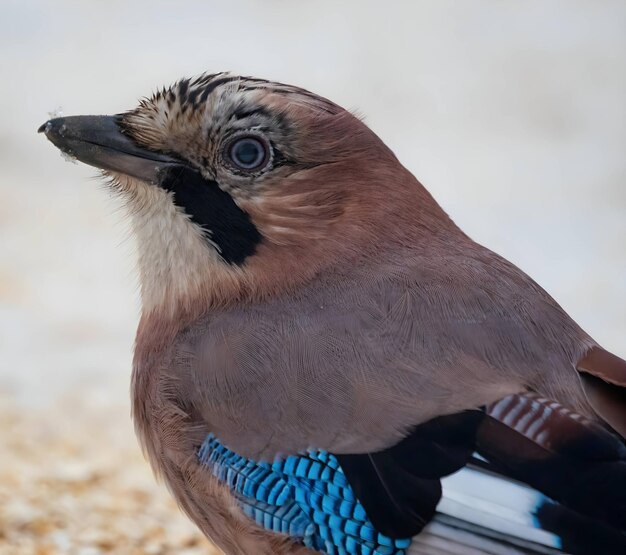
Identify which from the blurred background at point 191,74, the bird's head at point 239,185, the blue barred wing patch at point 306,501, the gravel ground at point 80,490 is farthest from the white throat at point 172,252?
the gravel ground at point 80,490

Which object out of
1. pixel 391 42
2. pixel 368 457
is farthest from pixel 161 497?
pixel 391 42

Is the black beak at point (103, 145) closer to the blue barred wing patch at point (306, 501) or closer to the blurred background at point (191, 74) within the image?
the blue barred wing patch at point (306, 501)

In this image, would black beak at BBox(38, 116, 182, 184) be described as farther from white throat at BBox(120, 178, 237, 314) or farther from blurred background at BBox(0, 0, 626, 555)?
blurred background at BBox(0, 0, 626, 555)

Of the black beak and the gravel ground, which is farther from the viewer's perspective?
the gravel ground

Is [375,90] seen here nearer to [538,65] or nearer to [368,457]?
[538,65]

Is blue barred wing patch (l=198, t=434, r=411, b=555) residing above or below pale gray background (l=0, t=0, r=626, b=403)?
below

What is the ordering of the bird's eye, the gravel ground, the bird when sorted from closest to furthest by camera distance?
the bird < the bird's eye < the gravel ground

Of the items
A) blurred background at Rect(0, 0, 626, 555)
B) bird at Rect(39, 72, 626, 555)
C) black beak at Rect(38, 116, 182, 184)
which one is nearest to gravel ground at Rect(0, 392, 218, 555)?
blurred background at Rect(0, 0, 626, 555)
